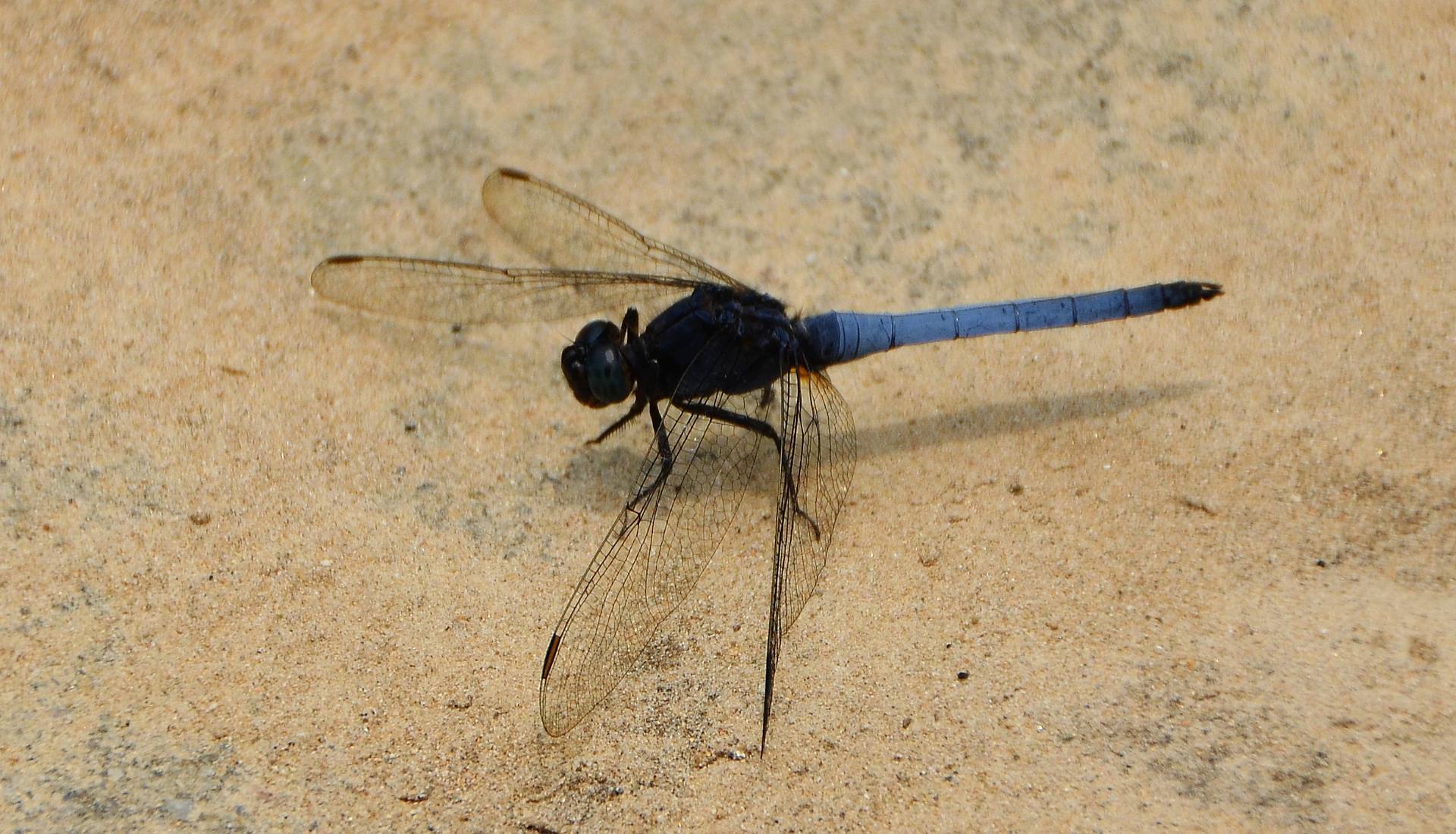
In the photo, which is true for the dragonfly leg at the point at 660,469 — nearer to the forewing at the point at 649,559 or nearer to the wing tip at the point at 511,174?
the forewing at the point at 649,559

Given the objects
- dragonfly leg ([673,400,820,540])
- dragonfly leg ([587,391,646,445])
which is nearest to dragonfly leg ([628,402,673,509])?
dragonfly leg ([673,400,820,540])

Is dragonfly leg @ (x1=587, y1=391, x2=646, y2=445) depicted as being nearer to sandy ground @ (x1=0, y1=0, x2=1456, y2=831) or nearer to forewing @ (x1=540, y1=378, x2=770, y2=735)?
sandy ground @ (x1=0, y1=0, x2=1456, y2=831)

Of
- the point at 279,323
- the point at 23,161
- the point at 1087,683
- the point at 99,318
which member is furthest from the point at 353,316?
the point at 1087,683

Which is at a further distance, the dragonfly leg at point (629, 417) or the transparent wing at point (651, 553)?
the dragonfly leg at point (629, 417)

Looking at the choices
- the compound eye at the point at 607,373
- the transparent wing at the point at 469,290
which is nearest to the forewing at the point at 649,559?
the compound eye at the point at 607,373

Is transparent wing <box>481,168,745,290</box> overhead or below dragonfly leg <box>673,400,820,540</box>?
overhead

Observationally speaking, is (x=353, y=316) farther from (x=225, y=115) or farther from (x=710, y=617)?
(x=710, y=617)
